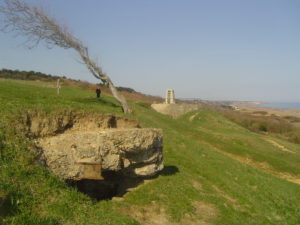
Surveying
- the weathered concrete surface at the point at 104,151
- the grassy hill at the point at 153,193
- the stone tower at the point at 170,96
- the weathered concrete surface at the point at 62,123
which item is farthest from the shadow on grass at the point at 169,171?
the stone tower at the point at 170,96

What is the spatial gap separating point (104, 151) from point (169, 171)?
15.7 feet

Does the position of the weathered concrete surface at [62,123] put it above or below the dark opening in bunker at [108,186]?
above

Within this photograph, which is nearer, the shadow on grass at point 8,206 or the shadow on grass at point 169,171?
the shadow on grass at point 8,206

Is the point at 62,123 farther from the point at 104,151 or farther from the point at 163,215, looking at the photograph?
the point at 163,215

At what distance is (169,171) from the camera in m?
12.8

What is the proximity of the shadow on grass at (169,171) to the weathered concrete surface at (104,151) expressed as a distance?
157 centimetres

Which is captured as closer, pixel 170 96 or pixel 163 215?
pixel 163 215

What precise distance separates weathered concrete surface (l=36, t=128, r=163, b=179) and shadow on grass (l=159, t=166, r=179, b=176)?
1.57 meters

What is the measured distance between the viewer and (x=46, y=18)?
20.7 meters

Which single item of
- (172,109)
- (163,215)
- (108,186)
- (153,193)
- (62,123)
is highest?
(62,123)

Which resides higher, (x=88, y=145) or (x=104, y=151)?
(x=88, y=145)

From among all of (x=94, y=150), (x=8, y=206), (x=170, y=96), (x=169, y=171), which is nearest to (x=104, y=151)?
(x=94, y=150)

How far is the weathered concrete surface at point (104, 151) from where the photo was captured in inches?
320

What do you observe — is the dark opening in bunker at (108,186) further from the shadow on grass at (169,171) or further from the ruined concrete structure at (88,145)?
the shadow on grass at (169,171)
